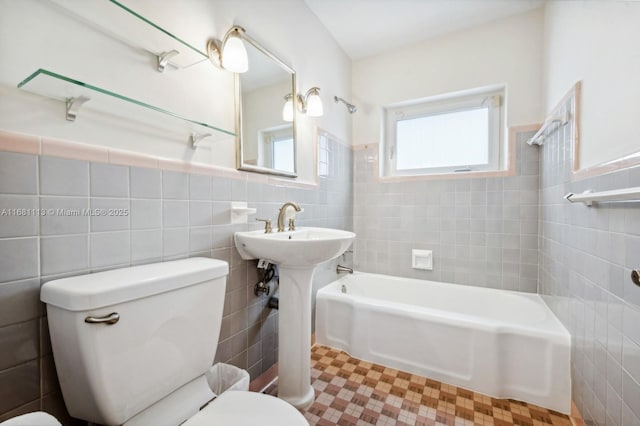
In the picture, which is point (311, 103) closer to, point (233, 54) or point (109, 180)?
point (233, 54)

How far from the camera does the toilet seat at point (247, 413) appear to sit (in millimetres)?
747

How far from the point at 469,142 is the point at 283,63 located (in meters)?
1.64

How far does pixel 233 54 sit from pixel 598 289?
1.79 metres

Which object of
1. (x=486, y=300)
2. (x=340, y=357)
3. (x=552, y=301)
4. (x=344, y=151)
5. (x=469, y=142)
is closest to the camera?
(x=552, y=301)

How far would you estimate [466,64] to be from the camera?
2.08 metres

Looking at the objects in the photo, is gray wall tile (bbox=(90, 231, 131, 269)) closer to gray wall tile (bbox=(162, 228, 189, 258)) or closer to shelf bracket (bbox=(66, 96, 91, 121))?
gray wall tile (bbox=(162, 228, 189, 258))

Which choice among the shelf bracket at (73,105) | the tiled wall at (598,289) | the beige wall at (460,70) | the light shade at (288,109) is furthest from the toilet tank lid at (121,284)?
the beige wall at (460,70)

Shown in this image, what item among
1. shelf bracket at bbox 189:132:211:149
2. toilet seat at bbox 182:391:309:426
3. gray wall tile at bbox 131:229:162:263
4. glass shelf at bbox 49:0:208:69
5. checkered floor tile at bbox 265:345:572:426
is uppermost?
glass shelf at bbox 49:0:208:69

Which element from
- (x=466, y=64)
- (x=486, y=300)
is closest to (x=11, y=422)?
(x=486, y=300)

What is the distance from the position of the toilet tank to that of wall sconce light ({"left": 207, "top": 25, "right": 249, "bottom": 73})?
888mm

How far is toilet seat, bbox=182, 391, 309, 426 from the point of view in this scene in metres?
0.75

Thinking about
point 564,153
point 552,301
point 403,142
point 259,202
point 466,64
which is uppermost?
point 466,64

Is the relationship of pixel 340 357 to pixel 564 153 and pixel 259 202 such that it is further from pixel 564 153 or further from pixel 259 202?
pixel 564 153

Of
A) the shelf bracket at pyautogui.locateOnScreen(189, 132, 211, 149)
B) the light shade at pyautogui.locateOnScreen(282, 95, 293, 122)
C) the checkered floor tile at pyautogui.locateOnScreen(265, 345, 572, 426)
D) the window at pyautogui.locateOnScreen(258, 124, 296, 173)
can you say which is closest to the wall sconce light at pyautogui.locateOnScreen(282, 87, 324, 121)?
the light shade at pyautogui.locateOnScreen(282, 95, 293, 122)
